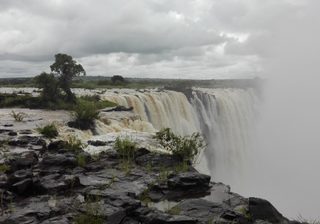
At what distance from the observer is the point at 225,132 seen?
50.6 meters

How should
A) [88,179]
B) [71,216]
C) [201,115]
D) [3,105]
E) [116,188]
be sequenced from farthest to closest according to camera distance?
[201,115] < [3,105] < [88,179] < [116,188] < [71,216]

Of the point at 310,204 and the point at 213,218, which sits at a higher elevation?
the point at 213,218

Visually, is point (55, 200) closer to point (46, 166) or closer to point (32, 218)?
point (32, 218)

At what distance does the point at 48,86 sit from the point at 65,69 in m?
1.95

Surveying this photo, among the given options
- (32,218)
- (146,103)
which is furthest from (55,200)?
(146,103)

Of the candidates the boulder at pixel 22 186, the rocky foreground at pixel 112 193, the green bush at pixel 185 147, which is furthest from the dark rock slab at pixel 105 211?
the green bush at pixel 185 147

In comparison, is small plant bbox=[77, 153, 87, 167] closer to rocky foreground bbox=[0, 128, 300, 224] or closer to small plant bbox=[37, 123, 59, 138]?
rocky foreground bbox=[0, 128, 300, 224]

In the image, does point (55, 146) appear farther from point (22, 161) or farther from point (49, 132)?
point (49, 132)

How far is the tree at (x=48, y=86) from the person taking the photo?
Answer: 3483cm

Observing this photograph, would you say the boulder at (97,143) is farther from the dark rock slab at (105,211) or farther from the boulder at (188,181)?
the dark rock slab at (105,211)

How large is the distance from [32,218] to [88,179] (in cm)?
422

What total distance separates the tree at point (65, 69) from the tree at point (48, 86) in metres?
0.53

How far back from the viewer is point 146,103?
3762 centimetres

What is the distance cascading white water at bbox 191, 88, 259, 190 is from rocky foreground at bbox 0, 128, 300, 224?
29600 mm
